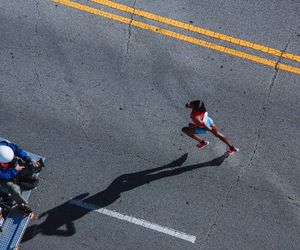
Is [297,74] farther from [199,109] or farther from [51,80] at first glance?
[51,80]

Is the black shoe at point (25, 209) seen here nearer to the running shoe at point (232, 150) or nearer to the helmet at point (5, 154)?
the helmet at point (5, 154)

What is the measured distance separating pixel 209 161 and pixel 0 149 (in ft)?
12.9

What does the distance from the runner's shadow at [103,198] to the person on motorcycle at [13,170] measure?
0.52 metres

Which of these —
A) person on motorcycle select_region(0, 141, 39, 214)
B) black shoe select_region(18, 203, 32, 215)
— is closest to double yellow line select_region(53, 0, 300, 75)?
person on motorcycle select_region(0, 141, 39, 214)

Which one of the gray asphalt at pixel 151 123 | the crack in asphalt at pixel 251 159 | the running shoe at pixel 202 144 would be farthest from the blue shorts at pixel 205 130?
the crack in asphalt at pixel 251 159

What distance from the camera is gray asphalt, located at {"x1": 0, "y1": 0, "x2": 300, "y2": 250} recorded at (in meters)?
9.12

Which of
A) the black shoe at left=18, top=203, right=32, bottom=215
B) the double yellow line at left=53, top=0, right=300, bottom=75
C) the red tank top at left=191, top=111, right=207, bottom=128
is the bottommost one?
the black shoe at left=18, top=203, right=32, bottom=215

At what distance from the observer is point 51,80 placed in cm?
965

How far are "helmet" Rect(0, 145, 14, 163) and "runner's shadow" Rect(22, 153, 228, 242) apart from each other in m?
1.77

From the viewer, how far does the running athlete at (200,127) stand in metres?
8.52

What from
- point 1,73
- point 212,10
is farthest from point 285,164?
point 1,73

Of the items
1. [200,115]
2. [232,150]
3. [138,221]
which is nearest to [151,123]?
[200,115]

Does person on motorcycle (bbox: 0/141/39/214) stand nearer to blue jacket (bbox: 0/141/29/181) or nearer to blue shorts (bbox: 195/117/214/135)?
blue jacket (bbox: 0/141/29/181)

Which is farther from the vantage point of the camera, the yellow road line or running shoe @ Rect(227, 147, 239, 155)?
the yellow road line
